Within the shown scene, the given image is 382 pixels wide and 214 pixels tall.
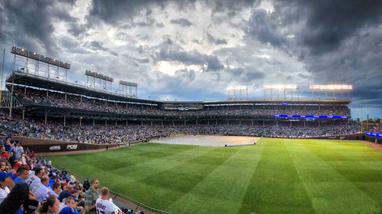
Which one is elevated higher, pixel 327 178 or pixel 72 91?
pixel 72 91

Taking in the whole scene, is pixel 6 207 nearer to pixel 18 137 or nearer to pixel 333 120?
pixel 18 137

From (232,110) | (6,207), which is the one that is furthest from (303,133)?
(6,207)

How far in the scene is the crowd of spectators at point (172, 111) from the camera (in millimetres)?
50969

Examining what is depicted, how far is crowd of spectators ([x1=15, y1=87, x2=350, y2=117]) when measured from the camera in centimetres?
5097

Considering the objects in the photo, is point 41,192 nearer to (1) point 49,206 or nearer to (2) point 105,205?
(2) point 105,205

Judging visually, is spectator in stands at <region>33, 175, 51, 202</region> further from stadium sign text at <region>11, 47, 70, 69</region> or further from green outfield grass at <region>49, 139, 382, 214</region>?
stadium sign text at <region>11, 47, 70, 69</region>

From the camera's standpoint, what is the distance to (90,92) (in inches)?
2293

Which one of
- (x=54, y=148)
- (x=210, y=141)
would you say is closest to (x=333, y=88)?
(x=210, y=141)

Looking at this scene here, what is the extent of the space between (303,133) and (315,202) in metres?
61.6

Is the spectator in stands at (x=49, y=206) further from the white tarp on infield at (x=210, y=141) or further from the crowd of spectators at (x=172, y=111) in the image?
the crowd of spectators at (x=172, y=111)

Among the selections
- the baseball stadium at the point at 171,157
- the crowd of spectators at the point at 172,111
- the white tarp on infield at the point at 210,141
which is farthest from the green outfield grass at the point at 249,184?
the crowd of spectators at the point at 172,111

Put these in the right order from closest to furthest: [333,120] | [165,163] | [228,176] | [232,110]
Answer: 1. [228,176]
2. [165,163]
3. [333,120]
4. [232,110]

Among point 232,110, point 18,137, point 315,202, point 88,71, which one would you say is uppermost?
point 88,71

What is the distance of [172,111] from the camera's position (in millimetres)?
90000
